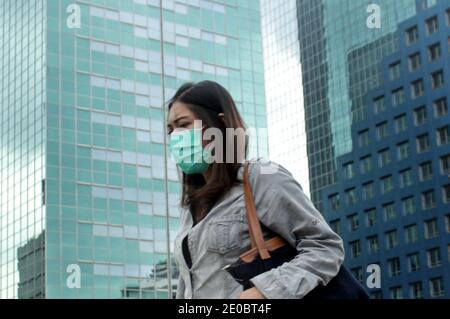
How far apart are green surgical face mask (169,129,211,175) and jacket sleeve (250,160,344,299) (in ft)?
0.63

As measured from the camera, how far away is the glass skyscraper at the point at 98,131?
210ft

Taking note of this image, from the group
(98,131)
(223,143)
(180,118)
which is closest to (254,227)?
(223,143)

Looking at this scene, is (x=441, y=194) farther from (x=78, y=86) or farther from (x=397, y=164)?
(x=78, y=86)

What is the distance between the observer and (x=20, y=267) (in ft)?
216

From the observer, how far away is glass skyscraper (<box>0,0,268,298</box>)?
210 feet

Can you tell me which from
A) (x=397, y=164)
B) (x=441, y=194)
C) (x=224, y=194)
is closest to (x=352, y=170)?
(x=397, y=164)

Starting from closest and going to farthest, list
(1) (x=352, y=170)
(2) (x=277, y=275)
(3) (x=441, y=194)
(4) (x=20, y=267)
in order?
(2) (x=277, y=275) → (4) (x=20, y=267) → (3) (x=441, y=194) → (1) (x=352, y=170)

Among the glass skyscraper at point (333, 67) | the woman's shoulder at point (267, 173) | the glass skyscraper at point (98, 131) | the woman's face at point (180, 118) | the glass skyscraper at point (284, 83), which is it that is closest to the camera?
the woman's shoulder at point (267, 173)

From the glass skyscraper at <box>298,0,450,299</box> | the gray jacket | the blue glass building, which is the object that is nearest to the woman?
the gray jacket

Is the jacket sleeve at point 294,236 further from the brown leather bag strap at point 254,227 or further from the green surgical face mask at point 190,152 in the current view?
the green surgical face mask at point 190,152

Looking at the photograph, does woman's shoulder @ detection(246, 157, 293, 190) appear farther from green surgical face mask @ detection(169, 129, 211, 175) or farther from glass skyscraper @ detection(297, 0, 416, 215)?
glass skyscraper @ detection(297, 0, 416, 215)

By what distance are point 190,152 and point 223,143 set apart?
0.37ft

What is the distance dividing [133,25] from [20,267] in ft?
64.3

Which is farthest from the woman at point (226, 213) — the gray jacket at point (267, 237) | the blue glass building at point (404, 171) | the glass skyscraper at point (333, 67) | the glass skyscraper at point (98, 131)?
the glass skyscraper at point (333, 67)
